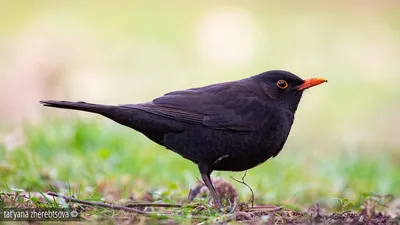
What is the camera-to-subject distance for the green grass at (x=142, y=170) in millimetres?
6753

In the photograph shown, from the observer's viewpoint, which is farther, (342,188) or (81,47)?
(81,47)

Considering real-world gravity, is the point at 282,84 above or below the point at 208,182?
above

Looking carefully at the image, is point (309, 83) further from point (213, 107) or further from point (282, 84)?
point (213, 107)

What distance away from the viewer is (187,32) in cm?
1711

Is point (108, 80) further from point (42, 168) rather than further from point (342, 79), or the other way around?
point (42, 168)

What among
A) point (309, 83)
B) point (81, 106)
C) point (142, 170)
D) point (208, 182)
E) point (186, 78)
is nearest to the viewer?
point (81, 106)

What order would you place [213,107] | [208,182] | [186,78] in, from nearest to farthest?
[208,182], [213,107], [186,78]

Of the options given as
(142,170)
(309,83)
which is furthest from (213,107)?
(142,170)

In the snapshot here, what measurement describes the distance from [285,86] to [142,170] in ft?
8.37

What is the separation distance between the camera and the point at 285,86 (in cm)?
601

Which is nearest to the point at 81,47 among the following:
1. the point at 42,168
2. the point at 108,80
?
the point at 108,80

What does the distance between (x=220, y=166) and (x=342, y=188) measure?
266 centimetres

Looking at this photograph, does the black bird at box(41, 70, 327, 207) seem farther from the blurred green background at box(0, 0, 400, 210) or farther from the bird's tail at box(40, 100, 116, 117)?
the blurred green background at box(0, 0, 400, 210)

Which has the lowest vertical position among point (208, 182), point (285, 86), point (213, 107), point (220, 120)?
point (208, 182)
